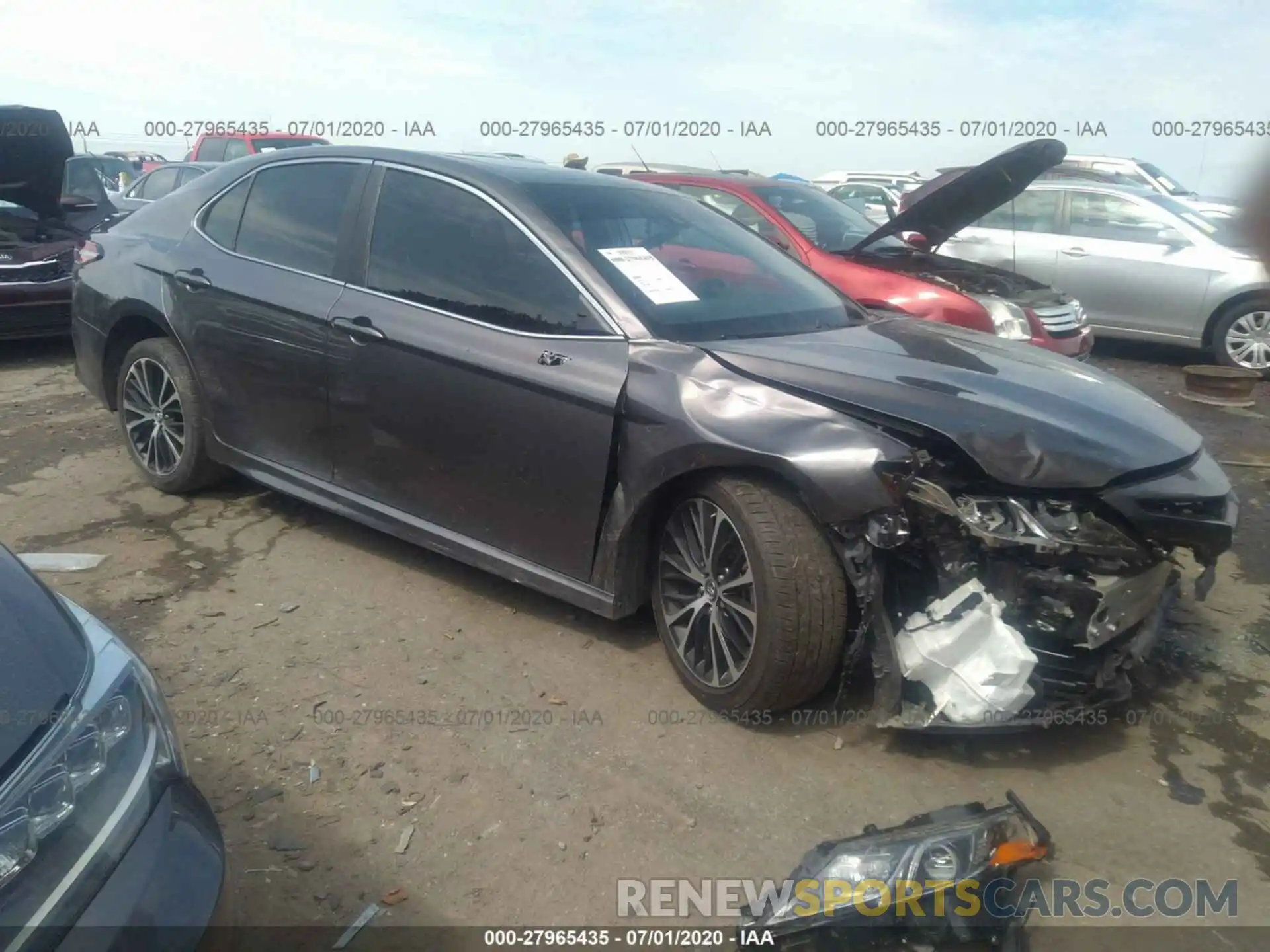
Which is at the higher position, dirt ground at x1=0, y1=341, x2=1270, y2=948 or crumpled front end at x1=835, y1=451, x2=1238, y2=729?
crumpled front end at x1=835, y1=451, x2=1238, y2=729

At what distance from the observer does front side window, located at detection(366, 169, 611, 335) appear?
3.47m

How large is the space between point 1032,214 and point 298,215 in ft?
25.2

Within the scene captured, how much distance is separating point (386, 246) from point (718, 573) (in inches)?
71.9

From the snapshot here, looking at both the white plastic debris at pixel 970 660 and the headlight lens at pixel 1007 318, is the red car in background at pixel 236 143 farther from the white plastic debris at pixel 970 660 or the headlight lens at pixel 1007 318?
the white plastic debris at pixel 970 660

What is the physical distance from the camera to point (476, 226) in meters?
3.70

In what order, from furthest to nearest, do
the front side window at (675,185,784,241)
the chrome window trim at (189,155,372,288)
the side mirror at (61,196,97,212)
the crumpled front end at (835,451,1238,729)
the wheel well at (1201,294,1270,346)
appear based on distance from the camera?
1. the side mirror at (61,196,97,212)
2. the wheel well at (1201,294,1270,346)
3. the front side window at (675,185,784,241)
4. the chrome window trim at (189,155,372,288)
5. the crumpled front end at (835,451,1238,729)

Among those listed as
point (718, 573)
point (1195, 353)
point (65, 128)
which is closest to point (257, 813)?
point (718, 573)

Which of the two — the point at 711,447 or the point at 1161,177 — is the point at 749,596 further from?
the point at 1161,177

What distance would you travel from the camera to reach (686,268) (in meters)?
3.72

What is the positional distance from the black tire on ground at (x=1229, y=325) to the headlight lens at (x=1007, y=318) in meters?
3.45

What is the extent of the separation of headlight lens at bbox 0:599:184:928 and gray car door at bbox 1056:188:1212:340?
30.0 ft

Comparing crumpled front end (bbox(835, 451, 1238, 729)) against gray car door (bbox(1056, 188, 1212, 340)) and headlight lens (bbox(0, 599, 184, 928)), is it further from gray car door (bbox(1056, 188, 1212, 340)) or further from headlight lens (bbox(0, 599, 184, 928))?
gray car door (bbox(1056, 188, 1212, 340))

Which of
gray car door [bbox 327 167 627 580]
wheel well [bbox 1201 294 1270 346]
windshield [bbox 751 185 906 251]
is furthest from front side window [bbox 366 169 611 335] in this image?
wheel well [bbox 1201 294 1270 346]

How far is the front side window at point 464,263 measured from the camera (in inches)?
137
